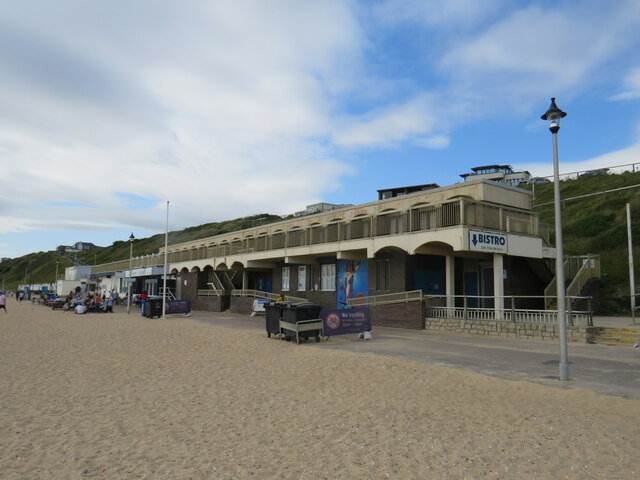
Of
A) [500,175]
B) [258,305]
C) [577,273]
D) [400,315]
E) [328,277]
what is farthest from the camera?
[500,175]

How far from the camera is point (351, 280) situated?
90.1ft

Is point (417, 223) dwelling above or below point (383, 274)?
above

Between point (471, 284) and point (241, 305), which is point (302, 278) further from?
point (471, 284)

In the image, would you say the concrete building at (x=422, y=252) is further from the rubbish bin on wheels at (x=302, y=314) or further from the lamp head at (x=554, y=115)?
the lamp head at (x=554, y=115)

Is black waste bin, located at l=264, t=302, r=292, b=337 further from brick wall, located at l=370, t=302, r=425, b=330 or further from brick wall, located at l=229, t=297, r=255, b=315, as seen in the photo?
brick wall, located at l=229, t=297, r=255, b=315

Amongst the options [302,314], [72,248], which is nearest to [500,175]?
[302,314]

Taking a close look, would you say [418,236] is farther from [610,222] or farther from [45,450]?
[610,222]

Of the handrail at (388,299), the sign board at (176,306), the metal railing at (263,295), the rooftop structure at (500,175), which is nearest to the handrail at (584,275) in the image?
the handrail at (388,299)

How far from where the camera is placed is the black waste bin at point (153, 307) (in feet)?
93.5

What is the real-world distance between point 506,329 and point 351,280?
1131 centimetres

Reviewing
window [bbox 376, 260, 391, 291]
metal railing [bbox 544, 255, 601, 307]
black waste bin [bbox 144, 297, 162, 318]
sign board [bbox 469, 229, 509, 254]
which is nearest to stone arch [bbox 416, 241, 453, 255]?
sign board [bbox 469, 229, 509, 254]

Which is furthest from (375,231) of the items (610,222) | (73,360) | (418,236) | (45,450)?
(610,222)

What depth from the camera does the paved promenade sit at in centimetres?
961

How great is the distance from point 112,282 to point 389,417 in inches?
2441
